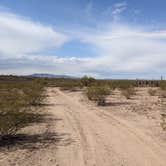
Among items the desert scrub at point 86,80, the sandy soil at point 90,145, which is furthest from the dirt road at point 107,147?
the desert scrub at point 86,80

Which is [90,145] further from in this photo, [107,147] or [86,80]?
[86,80]

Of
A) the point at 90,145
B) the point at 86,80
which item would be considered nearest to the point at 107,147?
the point at 90,145

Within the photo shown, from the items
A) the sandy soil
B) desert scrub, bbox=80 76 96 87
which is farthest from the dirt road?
desert scrub, bbox=80 76 96 87

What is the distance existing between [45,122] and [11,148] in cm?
563

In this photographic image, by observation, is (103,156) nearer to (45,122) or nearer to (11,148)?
(11,148)

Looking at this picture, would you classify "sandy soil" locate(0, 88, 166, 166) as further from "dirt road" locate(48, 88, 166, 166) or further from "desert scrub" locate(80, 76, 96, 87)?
"desert scrub" locate(80, 76, 96, 87)

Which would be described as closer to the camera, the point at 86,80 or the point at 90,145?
the point at 90,145

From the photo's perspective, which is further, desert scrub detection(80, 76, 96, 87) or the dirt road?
desert scrub detection(80, 76, 96, 87)

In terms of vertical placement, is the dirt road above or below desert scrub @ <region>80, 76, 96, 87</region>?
below

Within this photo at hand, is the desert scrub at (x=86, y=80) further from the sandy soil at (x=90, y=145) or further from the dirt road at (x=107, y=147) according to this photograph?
the dirt road at (x=107, y=147)

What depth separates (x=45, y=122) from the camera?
54.3ft

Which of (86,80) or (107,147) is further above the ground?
(86,80)

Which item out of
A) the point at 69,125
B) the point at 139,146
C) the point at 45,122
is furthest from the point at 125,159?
the point at 45,122

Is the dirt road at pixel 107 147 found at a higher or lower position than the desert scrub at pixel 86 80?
lower
